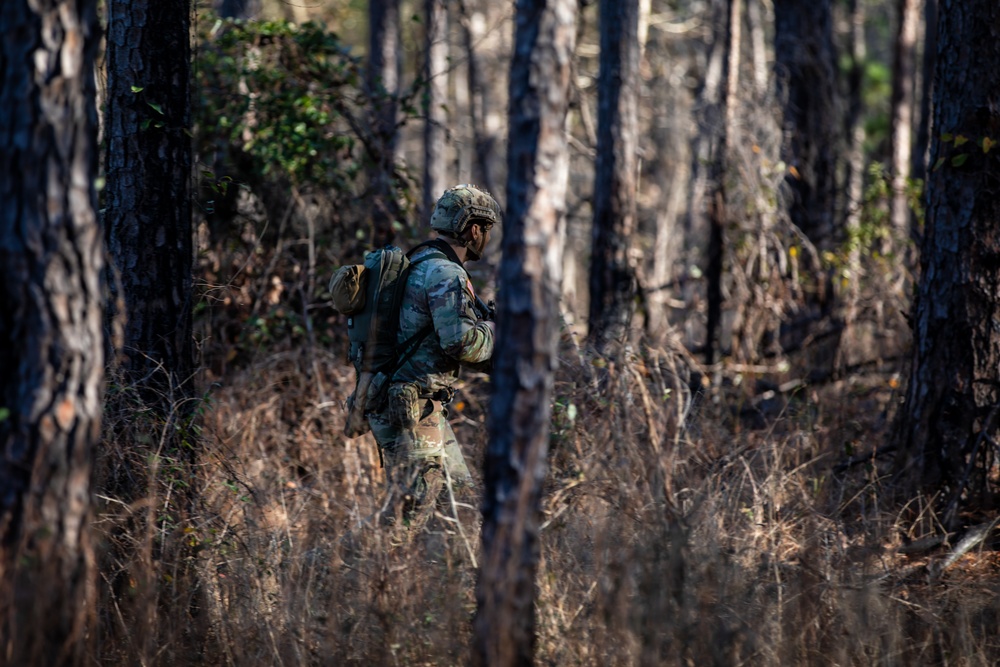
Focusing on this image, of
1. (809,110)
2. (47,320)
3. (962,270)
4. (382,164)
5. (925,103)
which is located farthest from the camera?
(925,103)

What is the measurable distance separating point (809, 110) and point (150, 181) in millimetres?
7794

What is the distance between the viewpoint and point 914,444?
17.8 feet

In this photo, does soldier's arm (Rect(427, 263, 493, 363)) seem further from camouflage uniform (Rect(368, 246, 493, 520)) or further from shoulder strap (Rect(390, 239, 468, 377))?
shoulder strap (Rect(390, 239, 468, 377))

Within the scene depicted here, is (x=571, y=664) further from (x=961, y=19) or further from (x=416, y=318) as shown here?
(x=961, y=19)

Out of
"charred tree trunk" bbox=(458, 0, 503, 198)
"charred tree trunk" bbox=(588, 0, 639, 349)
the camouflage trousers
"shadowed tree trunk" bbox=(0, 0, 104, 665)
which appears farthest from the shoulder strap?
"charred tree trunk" bbox=(458, 0, 503, 198)

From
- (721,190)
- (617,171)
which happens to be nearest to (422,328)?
(617,171)

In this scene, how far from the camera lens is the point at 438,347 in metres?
4.86

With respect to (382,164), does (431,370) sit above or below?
below

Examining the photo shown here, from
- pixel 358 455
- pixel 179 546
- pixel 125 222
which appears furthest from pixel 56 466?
pixel 358 455

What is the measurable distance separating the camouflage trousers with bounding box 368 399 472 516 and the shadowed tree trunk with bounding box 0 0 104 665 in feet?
5.32

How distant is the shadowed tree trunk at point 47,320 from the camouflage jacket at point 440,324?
1.85m

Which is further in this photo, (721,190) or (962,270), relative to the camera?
(721,190)

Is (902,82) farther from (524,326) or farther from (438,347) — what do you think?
(524,326)

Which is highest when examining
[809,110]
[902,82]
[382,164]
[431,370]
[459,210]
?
[902,82]
